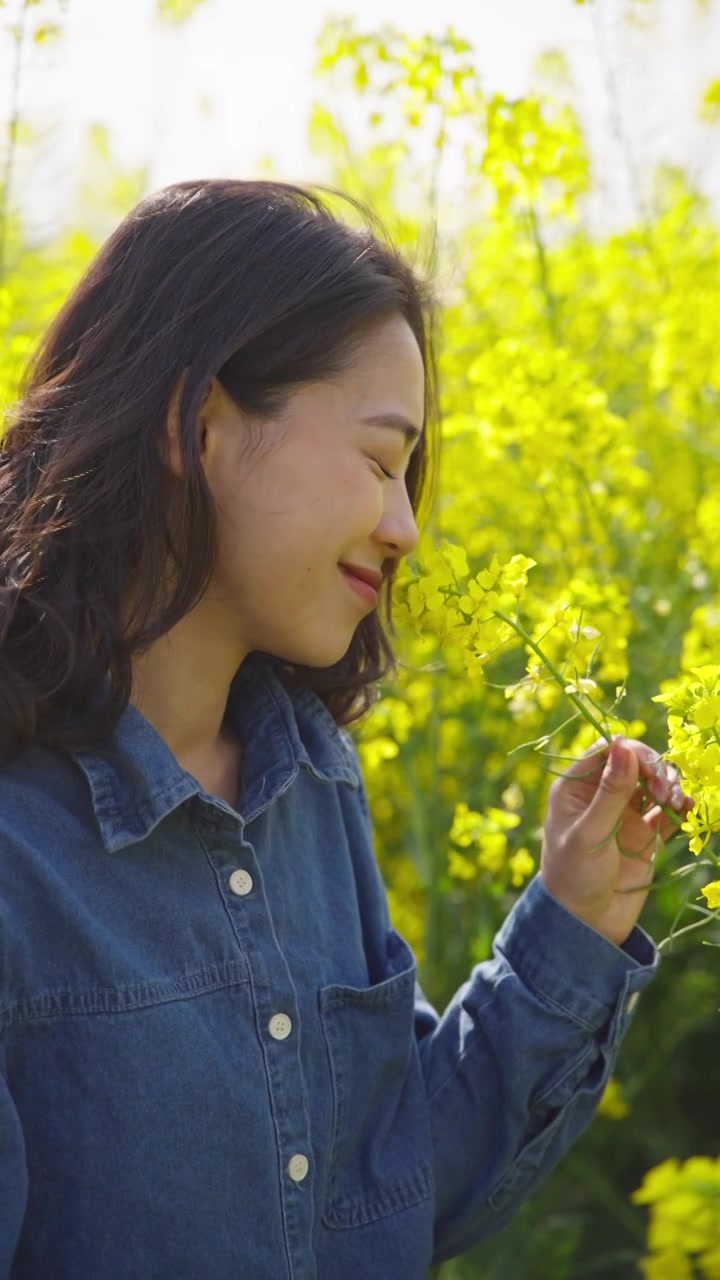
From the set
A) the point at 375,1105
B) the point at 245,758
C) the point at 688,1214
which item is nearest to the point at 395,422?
the point at 245,758

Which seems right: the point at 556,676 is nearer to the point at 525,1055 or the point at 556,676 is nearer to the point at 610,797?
the point at 610,797

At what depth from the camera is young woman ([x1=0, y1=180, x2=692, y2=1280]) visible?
955mm

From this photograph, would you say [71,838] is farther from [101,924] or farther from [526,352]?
[526,352]

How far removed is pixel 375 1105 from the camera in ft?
3.93

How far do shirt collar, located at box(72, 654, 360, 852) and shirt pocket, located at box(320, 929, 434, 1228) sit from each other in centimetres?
19

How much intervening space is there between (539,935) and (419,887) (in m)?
0.80

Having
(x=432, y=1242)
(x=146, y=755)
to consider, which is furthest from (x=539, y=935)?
(x=146, y=755)

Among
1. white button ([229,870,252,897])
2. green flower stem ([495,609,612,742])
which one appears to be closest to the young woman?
white button ([229,870,252,897])

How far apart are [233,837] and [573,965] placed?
1.12ft

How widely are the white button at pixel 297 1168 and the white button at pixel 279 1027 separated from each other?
0.09 meters

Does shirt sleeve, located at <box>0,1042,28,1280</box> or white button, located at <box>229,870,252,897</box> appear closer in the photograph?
shirt sleeve, located at <box>0,1042,28,1280</box>

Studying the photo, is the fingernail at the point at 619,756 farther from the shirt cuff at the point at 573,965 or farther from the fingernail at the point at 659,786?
the shirt cuff at the point at 573,965

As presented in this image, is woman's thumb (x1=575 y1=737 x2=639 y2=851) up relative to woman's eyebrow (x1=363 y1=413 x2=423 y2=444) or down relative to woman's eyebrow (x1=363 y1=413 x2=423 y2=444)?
down

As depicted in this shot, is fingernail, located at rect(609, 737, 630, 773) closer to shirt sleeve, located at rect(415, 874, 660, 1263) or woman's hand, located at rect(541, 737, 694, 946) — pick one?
woman's hand, located at rect(541, 737, 694, 946)
